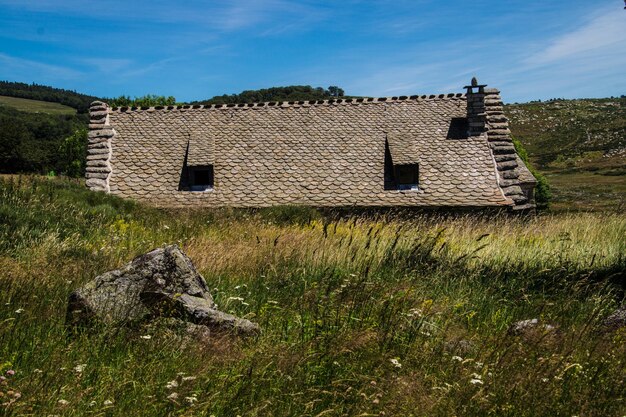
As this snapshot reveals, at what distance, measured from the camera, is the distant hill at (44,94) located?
462ft

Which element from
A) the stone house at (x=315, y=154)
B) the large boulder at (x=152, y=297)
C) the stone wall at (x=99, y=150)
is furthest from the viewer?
the stone wall at (x=99, y=150)

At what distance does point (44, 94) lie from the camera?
144 metres

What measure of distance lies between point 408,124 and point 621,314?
60.0 feet

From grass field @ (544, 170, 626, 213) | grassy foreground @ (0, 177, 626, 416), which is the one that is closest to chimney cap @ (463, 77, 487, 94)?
grassy foreground @ (0, 177, 626, 416)

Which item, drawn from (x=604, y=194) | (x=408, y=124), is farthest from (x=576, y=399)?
(x=604, y=194)

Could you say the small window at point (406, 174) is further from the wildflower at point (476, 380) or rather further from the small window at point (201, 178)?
the wildflower at point (476, 380)

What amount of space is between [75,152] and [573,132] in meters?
120

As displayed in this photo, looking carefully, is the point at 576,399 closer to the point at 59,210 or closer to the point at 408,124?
the point at 59,210

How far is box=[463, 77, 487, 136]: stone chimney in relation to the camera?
2280cm

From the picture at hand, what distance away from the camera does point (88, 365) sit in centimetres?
416

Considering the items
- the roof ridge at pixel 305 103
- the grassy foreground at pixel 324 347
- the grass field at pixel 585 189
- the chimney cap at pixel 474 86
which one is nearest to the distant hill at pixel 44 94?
the grass field at pixel 585 189

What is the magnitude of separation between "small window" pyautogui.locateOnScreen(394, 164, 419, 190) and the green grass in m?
120

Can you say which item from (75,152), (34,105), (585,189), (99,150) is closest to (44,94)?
(34,105)

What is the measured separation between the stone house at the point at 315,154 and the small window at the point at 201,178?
4cm
